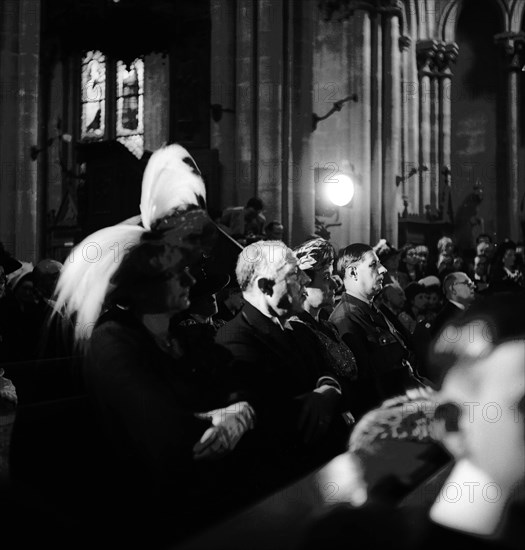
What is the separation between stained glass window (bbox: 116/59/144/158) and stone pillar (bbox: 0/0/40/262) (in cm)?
932

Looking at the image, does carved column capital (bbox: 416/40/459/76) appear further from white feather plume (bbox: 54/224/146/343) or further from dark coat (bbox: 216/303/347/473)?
white feather plume (bbox: 54/224/146/343)

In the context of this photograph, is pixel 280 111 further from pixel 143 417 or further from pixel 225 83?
pixel 143 417

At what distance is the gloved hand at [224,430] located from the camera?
113 inches

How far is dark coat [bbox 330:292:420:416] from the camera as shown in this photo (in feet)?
15.8

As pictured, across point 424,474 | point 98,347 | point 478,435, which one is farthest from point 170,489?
point 478,435

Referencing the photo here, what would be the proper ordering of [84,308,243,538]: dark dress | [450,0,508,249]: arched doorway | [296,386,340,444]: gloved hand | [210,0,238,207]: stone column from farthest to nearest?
[450,0,508,249]: arched doorway, [210,0,238,207]: stone column, [296,386,340,444]: gloved hand, [84,308,243,538]: dark dress

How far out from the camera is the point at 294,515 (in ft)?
5.42

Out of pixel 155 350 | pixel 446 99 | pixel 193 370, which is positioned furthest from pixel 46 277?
pixel 446 99

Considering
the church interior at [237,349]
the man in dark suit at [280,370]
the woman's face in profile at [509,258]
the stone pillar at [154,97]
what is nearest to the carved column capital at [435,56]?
the stone pillar at [154,97]

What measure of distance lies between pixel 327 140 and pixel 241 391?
46.4 feet

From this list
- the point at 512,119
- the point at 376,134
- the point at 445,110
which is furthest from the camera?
the point at 512,119

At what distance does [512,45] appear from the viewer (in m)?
24.8

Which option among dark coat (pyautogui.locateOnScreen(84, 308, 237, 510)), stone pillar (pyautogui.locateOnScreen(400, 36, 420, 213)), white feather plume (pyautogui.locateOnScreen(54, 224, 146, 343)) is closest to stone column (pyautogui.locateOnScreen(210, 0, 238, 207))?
stone pillar (pyautogui.locateOnScreen(400, 36, 420, 213))

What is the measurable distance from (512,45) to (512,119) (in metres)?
2.21
